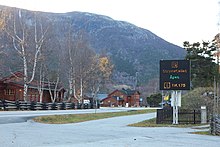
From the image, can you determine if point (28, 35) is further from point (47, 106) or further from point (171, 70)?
point (171, 70)

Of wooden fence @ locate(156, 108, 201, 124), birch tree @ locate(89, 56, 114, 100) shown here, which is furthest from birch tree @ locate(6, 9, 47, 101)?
wooden fence @ locate(156, 108, 201, 124)

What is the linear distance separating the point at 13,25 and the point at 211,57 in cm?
2647

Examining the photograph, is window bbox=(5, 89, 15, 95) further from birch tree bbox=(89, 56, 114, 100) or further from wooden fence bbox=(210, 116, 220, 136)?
wooden fence bbox=(210, 116, 220, 136)

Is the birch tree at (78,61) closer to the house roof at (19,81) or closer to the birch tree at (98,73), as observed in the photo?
the birch tree at (98,73)

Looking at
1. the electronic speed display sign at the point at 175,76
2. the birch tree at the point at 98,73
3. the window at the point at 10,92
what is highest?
the birch tree at the point at 98,73

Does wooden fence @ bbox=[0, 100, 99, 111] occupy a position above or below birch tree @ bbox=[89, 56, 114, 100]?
below

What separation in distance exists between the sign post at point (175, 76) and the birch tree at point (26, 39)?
81.4ft

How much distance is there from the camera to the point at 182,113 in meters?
30.1

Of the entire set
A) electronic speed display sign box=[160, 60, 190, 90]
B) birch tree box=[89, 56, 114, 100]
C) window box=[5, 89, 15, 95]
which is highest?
birch tree box=[89, 56, 114, 100]

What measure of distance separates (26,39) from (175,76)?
88.1 ft

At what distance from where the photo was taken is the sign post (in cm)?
2848

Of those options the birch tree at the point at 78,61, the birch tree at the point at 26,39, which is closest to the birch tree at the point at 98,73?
the birch tree at the point at 78,61

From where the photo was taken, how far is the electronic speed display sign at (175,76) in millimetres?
28473

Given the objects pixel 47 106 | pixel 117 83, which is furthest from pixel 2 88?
pixel 117 83
